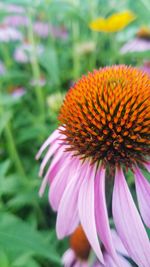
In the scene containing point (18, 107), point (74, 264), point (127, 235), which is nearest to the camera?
point (127, 235)

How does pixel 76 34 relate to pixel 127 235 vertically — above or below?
above

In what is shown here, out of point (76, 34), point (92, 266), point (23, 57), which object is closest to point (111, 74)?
point (92, 266)

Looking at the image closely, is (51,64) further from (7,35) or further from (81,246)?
(81,246)

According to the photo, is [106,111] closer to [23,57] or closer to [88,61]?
[88,61]

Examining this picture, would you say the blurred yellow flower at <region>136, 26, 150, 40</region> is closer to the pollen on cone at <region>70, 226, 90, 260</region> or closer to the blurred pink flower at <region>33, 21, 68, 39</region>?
the blurred pink flower at <region>33, 21, 68, 39</region>

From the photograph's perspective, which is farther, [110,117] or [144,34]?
[144,34]

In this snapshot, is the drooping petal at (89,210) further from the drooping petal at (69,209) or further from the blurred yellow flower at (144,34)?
the blurred yellow flower at (144,34)

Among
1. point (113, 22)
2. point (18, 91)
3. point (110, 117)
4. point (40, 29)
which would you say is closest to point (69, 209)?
point (110, 117)
